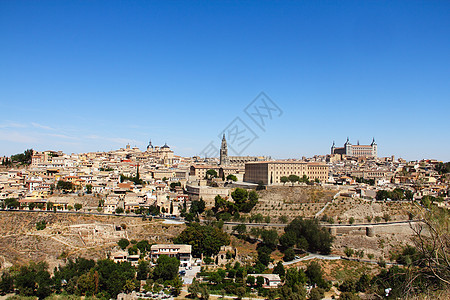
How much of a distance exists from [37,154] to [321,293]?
49.5m

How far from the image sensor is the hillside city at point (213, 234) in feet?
62.8

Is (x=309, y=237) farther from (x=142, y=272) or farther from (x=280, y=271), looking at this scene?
(x=142, y=272)

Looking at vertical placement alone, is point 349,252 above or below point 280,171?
below

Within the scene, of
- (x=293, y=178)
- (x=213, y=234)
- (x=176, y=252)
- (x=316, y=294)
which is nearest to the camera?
(x=316, y=294)

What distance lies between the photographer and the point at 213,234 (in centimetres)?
2534

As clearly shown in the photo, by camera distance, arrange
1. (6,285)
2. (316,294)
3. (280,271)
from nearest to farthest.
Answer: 1. (316,294)
2. (6,285)
3. (280,271)

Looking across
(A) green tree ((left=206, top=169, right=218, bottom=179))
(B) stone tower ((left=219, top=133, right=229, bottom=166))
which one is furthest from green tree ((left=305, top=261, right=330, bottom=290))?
(B) stone tower ((left=219, top=133, right=229, bottom=166))

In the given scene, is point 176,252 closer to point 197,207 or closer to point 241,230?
point 241,230

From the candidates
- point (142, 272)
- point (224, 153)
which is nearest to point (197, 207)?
point (142, 272)

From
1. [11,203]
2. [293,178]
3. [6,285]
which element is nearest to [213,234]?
[6,285]

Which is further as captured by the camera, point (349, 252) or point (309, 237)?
point (309, 237)

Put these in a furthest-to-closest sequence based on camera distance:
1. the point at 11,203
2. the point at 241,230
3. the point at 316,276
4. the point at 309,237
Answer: the point at 11,203 → the point at 241,230 → the point at 309,237 → the point at 316,276

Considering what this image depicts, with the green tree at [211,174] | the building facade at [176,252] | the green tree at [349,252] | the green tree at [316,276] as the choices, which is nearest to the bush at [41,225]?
the building facade at [176,252]

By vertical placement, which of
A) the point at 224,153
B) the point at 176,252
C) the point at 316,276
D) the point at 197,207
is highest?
the point at 224,153
